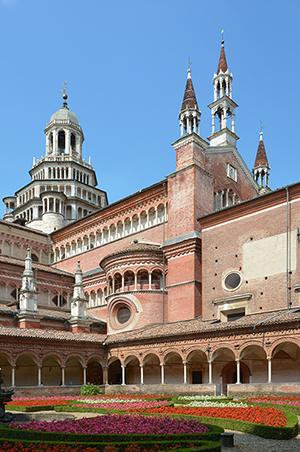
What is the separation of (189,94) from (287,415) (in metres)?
37.0

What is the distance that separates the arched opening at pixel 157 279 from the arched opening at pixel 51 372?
1063cm

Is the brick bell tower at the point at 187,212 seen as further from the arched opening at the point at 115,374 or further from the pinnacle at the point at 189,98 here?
the arched opening at the point at 115,374

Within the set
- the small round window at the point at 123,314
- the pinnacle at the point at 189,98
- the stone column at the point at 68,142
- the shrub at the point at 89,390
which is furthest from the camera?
the stone column at the point at 68,142

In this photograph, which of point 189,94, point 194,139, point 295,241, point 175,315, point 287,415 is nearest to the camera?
point 287,415

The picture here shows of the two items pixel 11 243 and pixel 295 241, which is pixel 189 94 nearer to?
pixel 295 241

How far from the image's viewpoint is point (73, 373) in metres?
45.9

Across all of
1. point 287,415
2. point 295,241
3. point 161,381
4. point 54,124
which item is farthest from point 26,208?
point 287,415

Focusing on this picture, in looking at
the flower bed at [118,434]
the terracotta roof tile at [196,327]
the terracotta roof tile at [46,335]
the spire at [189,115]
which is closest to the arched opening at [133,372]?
the terracotta roof tile at [196,327]

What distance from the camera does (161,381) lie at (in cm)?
4025

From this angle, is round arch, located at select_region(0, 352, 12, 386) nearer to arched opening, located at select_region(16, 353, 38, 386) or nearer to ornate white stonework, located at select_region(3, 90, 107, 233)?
arched opening, located at select_region(16, 353, 38, 386)

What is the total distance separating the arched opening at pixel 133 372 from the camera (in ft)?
145

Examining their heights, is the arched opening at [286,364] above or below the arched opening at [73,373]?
above

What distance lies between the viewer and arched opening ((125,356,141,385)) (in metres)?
44.1

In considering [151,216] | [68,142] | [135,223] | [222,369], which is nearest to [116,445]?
[222,369]
